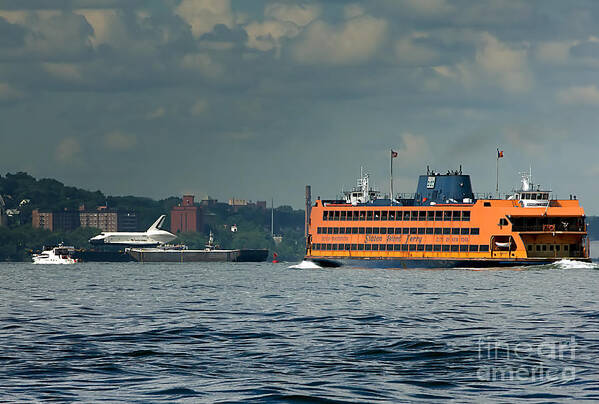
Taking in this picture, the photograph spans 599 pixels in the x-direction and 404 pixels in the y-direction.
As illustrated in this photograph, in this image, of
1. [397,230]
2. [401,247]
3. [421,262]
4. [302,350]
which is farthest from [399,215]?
[302,350]

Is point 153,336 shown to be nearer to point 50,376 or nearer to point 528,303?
point 50,376

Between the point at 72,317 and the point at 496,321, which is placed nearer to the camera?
the point at 496,321

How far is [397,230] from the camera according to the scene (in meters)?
112

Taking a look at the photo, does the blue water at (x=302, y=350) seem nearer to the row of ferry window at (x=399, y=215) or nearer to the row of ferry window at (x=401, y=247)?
the row of ferry window at (x=401, y=247)

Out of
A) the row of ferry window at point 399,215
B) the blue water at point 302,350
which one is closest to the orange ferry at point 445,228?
the row of ferry window at point 399,215

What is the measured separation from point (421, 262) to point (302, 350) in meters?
79.3

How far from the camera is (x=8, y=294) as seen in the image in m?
63.4

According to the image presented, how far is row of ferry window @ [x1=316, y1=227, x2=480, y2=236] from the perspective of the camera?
10775cm

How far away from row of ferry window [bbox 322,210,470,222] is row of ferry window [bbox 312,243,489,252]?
2884 mm

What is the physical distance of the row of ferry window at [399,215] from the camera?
357ft

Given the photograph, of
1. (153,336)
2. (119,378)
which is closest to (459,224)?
(153,336)

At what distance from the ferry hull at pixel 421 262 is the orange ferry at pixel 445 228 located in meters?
0.10

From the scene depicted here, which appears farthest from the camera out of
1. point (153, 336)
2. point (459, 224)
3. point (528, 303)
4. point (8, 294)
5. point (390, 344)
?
point (459, 224)

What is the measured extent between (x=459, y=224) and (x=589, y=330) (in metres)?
73.6
